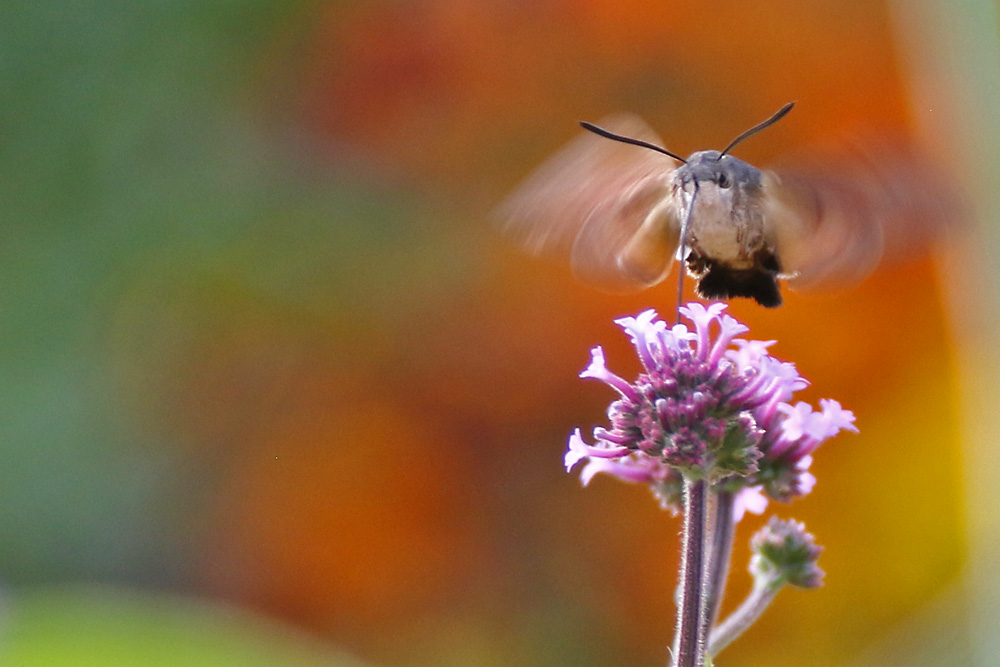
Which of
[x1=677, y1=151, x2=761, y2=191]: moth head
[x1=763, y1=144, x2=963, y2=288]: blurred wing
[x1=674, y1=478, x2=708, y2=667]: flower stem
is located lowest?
[x1=674, y1=478, x2=708, y2=667]: flower stem

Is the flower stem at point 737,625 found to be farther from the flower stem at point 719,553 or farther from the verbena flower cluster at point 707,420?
the verbena flower cluster at point 707,420

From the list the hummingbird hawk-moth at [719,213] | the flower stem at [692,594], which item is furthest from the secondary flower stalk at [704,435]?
the hummingbird hawk-moth at [719,213]

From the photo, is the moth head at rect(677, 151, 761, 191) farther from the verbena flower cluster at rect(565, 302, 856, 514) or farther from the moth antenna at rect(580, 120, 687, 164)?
the verbena flower cluster at rect(565, 302, 856, 514)

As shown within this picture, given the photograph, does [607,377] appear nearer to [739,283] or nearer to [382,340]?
[739,283]

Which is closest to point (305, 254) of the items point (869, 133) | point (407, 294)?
point (407, 294)

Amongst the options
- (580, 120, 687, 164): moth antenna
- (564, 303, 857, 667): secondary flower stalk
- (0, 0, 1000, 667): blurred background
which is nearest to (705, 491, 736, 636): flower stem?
(564, 303, 857, 667): secondary flower stalk

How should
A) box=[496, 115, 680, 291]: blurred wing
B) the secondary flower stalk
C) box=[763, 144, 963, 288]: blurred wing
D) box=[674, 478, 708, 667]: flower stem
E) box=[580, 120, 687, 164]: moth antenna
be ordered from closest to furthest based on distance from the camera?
box=[674, 478, 708, 667]: flower stem < the secondary flower stalk < box=[763, 144, 963, 288]: blurred wing < box=[580, 120, 687, 164]: moth antenna < box=[496, 115, 680, 291]: blurred wing

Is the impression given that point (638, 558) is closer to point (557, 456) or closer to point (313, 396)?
point (557, 456)
